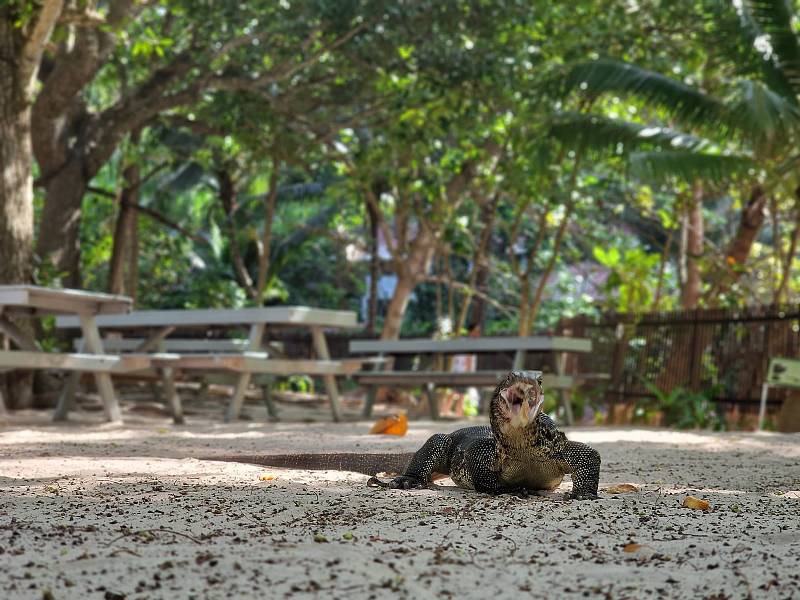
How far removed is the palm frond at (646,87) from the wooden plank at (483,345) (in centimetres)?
354

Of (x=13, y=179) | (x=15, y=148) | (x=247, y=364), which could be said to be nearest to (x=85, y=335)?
(x=247, y=364)

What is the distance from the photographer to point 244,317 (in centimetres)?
1029

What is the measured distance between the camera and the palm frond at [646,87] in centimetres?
1334

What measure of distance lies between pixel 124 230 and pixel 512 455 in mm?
13446

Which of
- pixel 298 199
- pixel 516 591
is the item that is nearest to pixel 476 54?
pixel 516 591

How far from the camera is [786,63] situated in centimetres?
1364

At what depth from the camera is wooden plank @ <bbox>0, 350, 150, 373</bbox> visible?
26.8ft

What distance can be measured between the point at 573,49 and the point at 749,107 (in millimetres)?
3587

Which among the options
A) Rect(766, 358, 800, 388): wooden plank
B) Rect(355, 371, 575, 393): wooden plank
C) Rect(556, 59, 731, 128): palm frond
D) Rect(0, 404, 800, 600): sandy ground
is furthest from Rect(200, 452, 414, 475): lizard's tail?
Rect(556, 59, 731, 128): palm frond

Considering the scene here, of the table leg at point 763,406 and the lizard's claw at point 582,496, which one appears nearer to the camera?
the lizard's claw at point 582,496

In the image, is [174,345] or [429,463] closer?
[429,463]

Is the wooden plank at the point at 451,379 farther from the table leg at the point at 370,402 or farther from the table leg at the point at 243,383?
the table leg at the point at 243,383

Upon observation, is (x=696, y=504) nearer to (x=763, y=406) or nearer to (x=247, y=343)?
(x=247, y=343)

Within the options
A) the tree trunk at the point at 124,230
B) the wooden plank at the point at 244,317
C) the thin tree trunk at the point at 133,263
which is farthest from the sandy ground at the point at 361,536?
the thin tree trunk at the point at 133,263
